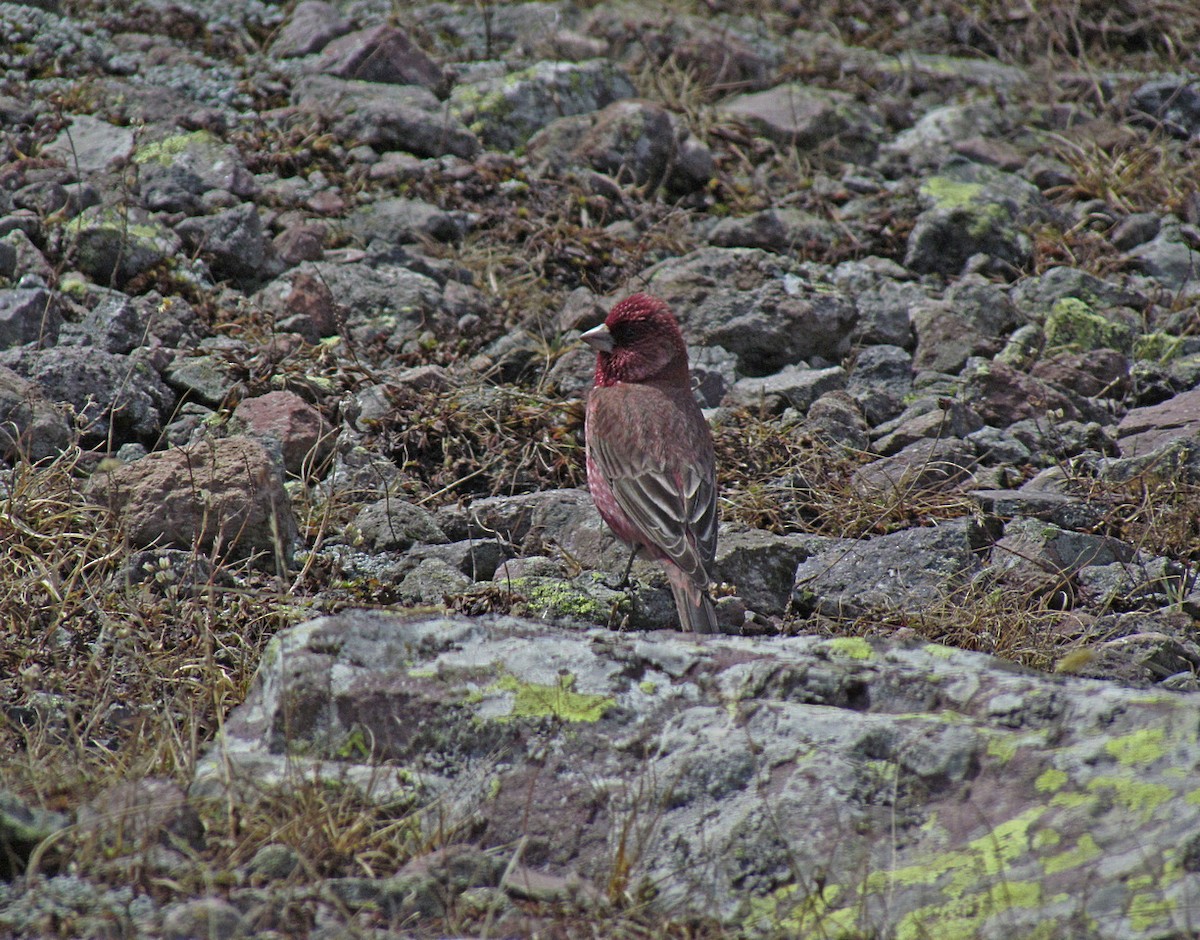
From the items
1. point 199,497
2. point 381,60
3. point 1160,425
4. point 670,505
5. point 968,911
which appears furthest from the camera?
point 381,60

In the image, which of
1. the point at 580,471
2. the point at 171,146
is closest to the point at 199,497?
the point at 580,471

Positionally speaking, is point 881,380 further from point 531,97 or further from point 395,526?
point 531,97

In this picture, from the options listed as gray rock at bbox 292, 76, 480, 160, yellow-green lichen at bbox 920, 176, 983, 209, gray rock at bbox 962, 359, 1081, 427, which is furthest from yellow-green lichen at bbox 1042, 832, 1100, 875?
gray rock at bbox 292, 76, 480, 160

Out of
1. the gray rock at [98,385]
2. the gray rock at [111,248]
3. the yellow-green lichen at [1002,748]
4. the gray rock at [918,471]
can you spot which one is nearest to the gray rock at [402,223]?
the gray rock at [111,248]

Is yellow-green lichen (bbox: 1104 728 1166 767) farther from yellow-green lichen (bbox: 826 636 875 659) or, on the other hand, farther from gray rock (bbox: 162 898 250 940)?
gray rock (bbox: 162 898 250 940)


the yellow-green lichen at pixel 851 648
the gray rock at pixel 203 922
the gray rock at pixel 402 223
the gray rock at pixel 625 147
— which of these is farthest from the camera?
the gray rock at pixel 625 147

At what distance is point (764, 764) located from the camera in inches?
120

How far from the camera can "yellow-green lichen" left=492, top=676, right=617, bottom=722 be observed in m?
3.22

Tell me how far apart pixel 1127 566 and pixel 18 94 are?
685 cm

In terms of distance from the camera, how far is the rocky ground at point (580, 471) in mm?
2807

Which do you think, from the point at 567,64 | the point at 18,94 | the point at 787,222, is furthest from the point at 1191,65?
the point at 18,94

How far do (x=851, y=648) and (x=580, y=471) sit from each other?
2912 mm

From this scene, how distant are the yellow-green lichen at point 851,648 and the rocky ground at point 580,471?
0.08 ft

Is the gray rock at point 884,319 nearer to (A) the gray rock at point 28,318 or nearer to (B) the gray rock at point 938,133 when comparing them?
(B) the gray rock at point 938,133
